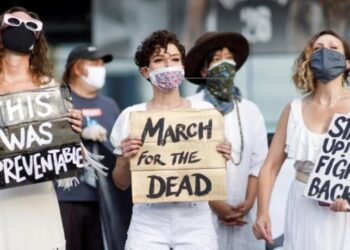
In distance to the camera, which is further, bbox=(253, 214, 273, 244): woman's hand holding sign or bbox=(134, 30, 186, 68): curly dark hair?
bbox=(134, 30, 186, 68): curly dark hair

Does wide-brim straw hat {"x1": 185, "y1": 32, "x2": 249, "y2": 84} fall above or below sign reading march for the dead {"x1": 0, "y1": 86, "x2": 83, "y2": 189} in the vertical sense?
above

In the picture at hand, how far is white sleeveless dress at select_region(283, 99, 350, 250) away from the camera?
6.01 metres

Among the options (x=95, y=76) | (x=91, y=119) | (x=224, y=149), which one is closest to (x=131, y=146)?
(x=224, y=149)

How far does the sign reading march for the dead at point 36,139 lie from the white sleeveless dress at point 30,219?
14 centimetres

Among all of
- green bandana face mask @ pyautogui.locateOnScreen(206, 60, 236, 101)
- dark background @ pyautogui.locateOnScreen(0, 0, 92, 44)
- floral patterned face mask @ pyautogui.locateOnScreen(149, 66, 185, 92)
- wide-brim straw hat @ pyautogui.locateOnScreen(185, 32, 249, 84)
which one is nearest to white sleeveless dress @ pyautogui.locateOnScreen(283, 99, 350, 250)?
floral patterned face mask @ pyautogui.locateOnScreen(149, 66, 185, 92)

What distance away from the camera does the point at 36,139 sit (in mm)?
5734

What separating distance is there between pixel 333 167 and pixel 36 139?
5.04 feet

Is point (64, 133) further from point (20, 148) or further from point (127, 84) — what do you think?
point (127, 84)

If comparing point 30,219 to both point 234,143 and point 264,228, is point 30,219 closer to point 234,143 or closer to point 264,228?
point 264,228

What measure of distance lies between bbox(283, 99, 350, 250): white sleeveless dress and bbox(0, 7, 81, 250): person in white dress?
1.17 metres

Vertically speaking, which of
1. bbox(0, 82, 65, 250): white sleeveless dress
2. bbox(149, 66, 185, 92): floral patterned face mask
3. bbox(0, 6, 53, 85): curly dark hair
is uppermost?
bbox(0, 6, 53, 85): curly dark hair

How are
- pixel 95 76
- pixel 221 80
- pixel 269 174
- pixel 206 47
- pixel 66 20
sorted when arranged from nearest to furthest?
pixel 269 174 → pixel 221 80 → pixel 206 47 → pixel 95 76 → pixel 66 20

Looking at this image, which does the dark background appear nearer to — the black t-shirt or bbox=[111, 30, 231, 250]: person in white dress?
the black t-shirt

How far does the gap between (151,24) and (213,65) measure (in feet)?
19.8
